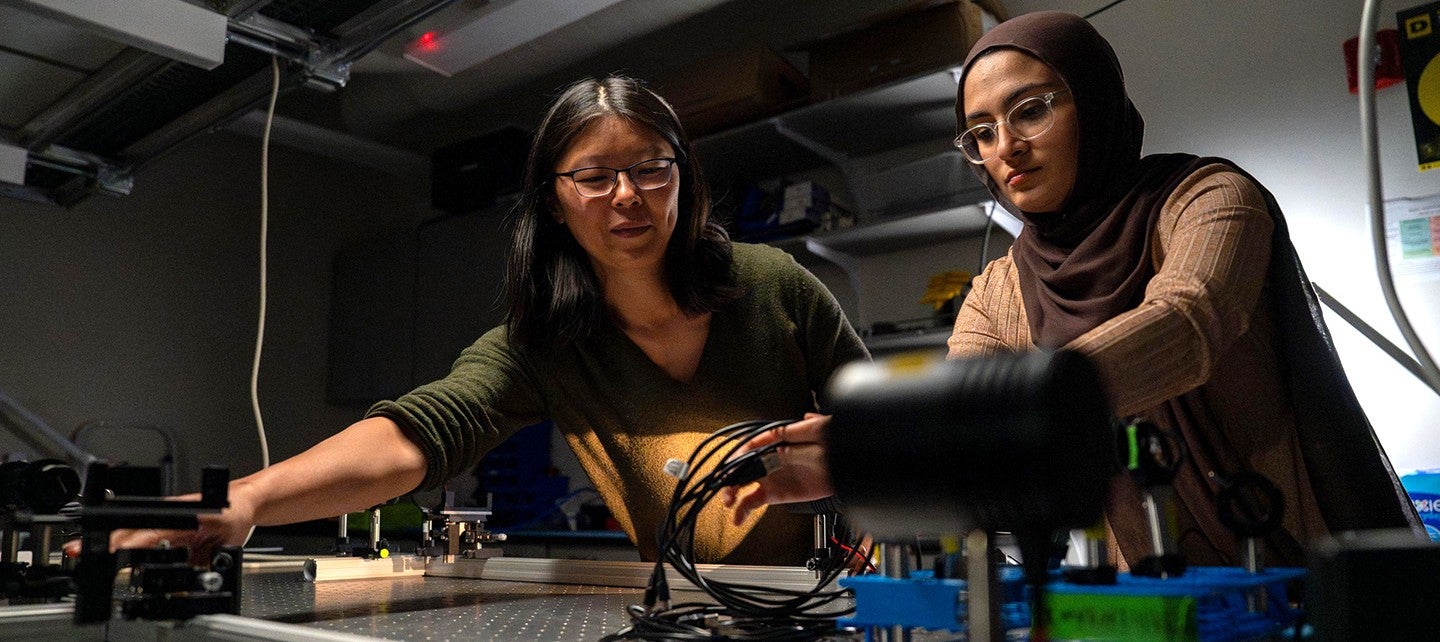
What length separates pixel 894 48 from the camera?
9.07 feet

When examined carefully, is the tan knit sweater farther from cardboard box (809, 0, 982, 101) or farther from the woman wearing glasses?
cardboard box (809, 0, 982, 101)

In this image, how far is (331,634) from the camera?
1.96 feet

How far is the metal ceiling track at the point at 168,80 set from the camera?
4.44ft

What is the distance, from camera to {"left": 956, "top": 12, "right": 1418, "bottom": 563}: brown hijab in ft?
2.92

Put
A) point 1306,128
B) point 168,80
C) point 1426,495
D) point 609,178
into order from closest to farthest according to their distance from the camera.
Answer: point 609,178, point 168,80, point 1426,495, point 1306,128

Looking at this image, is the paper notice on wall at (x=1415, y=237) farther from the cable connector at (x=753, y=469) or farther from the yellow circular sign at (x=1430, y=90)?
the cable connector at (x=753, y=469)

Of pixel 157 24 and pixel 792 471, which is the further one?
pixel 157 24

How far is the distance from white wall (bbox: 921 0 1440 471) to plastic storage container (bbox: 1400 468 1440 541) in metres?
0.26

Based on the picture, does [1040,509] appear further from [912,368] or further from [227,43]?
[227,43]

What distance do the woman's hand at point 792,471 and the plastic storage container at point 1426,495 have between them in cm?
173

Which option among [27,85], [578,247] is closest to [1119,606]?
[578,247]

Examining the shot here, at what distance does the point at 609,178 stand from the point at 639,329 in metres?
0.23

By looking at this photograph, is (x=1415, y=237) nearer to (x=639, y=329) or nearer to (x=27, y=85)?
(x=639, y=329)

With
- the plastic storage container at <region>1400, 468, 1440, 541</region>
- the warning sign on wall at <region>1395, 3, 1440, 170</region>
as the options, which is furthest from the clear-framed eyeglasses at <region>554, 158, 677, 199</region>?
the warning sign on wall at <region>1395, 3, 1440, 170</region>
